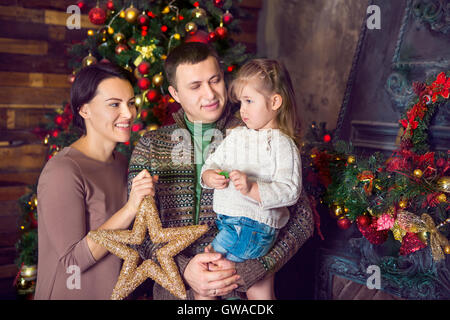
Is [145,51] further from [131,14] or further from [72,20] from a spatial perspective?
[72,20]

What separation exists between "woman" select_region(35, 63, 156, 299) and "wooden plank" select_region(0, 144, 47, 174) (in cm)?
184

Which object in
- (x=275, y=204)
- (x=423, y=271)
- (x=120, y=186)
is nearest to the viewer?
(x=275, y=204)

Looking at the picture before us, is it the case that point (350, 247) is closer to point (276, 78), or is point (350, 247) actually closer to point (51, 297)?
point (276, 78)

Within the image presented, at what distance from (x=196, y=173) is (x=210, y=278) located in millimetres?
423

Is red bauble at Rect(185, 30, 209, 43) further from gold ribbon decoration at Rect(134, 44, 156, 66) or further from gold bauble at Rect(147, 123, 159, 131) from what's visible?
gold bauble at Rect(147, 123, 159, 131)

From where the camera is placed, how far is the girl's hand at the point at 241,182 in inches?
50.7

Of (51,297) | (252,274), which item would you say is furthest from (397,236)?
(51,297)

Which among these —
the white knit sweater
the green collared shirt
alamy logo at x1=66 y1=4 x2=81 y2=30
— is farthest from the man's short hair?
alamy logo at x1=66 y1=4 x2=81 y2=30

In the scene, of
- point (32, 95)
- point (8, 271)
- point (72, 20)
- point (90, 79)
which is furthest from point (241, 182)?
point (8, 271)

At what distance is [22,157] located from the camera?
332 centimetres

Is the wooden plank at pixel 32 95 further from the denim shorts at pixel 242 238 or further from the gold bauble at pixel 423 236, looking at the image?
the gold bauble at pixel 423 236

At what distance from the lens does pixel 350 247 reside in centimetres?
219

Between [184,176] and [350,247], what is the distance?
3.46ft

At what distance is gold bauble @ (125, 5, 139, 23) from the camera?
2246 millimetres
